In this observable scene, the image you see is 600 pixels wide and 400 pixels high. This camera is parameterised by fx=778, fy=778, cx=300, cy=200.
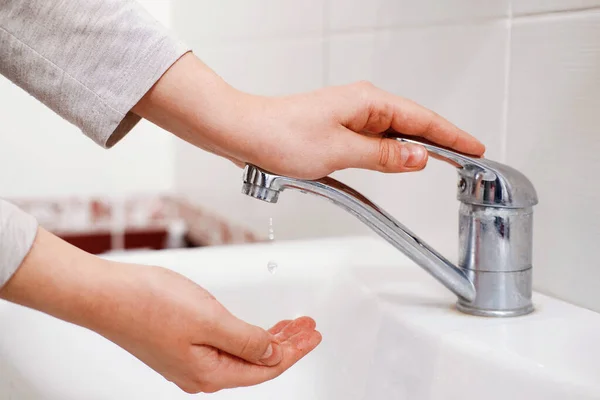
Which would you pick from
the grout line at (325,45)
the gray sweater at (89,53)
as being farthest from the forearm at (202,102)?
the grout line at (325,45)

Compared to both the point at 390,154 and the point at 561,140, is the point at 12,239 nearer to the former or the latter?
the point at 390,154

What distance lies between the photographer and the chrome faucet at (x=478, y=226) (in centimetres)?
52

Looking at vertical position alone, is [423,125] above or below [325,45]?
below

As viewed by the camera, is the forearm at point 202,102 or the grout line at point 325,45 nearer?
the forearm at point 202,102

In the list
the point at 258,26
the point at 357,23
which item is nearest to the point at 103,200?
the point at 258,26

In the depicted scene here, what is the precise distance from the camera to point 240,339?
0.42m

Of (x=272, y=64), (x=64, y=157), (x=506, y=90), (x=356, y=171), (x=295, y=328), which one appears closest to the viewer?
(x=295, y=328)

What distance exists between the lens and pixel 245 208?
1097 millimetres

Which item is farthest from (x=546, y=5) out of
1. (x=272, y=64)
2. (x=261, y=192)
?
(x=272, y=64)

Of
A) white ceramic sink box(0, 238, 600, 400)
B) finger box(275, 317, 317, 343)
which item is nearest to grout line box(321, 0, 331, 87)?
white ceramic sink box(0, 238, 600, 400)

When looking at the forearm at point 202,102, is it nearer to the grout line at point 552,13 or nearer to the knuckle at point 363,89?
the knuckle at point 363,89

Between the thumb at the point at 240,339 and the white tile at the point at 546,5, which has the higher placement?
the white tile at the point at 546,5

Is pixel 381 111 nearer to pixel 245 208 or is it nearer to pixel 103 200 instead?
pixel 245 208

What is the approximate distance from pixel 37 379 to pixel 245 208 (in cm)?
55
